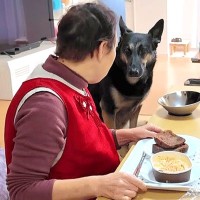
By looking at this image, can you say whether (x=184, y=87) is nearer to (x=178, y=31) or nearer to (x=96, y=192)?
(x=96, y=192)

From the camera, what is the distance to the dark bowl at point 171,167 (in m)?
0.76

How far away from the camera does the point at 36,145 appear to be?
714mm

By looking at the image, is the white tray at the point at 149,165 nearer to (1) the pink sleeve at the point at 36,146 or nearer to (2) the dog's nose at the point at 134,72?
(1) the pink sleeve at the point at 36,146

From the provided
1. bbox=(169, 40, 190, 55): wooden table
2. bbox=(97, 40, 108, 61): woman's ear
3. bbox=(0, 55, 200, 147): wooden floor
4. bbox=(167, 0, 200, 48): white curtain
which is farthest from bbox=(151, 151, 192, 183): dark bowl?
bbox=(167, 0, 200, 48): white curtain

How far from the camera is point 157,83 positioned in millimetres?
3312

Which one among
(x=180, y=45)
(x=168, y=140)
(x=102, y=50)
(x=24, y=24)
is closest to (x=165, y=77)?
(x=180, y=45)

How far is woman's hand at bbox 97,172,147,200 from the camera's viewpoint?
28.3 inches

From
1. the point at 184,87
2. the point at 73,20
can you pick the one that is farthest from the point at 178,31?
the point at 73,20

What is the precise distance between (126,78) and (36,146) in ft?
4.24

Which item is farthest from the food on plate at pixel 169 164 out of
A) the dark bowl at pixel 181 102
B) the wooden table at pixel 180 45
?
the wooden table at pixel 180 45

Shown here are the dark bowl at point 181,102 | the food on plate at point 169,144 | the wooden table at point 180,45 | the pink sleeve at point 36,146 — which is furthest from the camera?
the wooden table at point 180,45

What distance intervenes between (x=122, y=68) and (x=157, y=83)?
1.39 metres

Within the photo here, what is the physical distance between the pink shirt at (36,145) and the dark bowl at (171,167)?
0.21m

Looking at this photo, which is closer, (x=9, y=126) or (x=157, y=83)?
(x=9, y=126)
